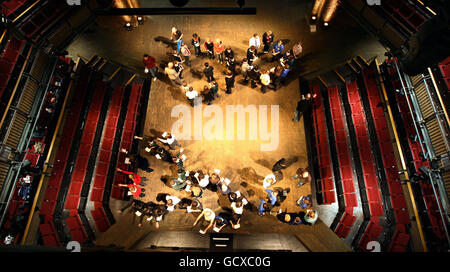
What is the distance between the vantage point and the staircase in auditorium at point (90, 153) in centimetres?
824

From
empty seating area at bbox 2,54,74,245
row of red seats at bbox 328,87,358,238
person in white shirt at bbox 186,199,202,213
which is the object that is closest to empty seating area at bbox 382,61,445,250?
row of red seats at bbox 328,87,358,238

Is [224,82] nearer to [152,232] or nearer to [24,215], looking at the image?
[152,232]

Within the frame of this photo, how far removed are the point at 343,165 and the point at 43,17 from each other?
13.7m

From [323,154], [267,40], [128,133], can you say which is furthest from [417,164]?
[128,133]

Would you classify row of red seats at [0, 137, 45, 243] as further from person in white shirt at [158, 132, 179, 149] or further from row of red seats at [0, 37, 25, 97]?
person in white shirt at [158, 132, 179, 149]

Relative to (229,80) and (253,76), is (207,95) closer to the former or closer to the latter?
(229,80)

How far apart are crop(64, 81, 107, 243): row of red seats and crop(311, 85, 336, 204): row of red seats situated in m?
9.06

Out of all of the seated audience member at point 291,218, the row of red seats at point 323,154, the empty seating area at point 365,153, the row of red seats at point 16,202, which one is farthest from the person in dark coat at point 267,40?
the row of red seats at point 16,202

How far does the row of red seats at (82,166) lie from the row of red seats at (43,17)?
9.77ft

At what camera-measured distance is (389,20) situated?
9719 mm

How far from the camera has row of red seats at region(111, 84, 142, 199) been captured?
9059 mm

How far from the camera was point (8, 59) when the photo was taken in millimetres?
8195

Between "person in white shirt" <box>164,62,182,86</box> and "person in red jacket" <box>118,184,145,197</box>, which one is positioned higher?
"person in white shirt" <box>164,62,182,86</box>

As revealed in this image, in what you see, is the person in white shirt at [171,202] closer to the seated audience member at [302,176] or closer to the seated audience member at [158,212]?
the seated audience member at [158,212]
